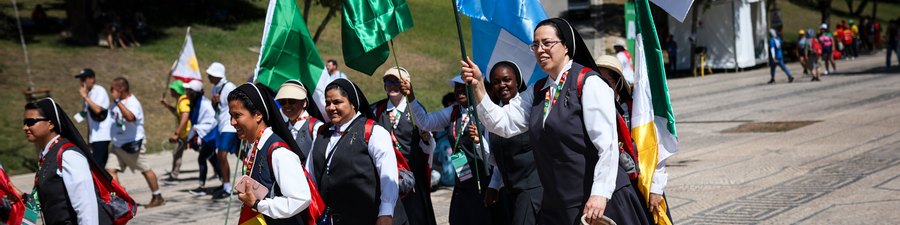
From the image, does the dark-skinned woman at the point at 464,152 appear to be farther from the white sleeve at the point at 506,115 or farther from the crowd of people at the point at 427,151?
the white sleeve at the point at 506,115

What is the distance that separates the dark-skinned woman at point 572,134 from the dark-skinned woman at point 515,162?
56.7 inches

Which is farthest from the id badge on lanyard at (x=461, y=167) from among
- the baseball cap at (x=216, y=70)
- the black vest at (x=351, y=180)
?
the baseball cap at (x=216, y=70)

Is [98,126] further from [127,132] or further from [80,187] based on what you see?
[80,187]

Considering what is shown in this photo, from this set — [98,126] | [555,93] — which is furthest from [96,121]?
[555,93]

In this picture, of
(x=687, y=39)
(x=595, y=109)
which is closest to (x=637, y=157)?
(x=595, y=109)

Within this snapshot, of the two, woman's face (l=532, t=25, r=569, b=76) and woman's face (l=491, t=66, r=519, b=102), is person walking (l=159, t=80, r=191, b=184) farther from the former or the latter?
woman's face (l=532, t=25, r=569, b=76)

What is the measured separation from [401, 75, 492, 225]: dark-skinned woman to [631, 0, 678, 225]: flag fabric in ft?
5.66

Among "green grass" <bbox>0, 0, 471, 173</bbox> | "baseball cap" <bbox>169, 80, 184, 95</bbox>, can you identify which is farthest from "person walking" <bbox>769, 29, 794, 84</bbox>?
"baseball cap" <bbox>169, 80, 184, 95</bbox>

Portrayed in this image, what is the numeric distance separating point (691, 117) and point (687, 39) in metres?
14.4

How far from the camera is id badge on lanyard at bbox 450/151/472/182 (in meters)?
7.41

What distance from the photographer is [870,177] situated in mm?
10609

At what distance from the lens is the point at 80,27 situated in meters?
31.5

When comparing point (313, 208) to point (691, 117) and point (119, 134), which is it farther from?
point (691, 117)

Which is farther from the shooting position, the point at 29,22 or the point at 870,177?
the point at 29,22
